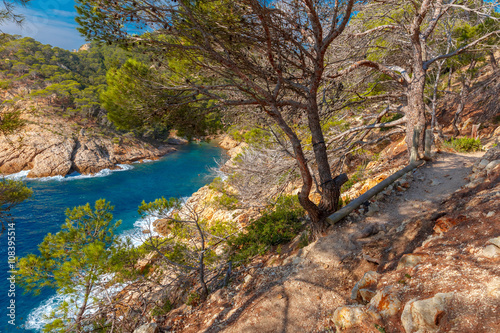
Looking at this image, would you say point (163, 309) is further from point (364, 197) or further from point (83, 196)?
point (83, 196)

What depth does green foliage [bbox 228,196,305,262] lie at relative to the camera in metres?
5.78

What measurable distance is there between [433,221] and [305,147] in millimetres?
3760

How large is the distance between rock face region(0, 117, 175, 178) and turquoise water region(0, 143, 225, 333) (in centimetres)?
139

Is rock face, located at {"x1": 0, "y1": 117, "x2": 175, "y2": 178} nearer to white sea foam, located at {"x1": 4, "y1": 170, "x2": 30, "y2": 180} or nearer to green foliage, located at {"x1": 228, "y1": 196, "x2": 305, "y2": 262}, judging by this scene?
white sea foam, located at {"x1": 4, "y1": 170, "x2": 30, "y2": 180}

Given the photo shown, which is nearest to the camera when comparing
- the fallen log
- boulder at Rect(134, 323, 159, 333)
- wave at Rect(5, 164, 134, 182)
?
boulder at Rect(134, 323, 159, 333)

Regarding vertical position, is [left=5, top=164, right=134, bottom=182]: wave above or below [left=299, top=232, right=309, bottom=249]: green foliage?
above

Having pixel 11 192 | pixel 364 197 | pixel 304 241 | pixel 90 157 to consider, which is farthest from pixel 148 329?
pixel 90 157

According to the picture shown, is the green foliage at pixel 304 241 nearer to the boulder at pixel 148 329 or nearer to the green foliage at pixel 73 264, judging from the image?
the boulder at pixel 148 329

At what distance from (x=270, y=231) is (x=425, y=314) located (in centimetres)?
441

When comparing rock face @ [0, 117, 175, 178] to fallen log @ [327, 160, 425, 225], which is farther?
rock face @ [0, 117, 175, 178]

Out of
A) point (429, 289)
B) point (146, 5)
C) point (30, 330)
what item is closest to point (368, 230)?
point (429, 289)

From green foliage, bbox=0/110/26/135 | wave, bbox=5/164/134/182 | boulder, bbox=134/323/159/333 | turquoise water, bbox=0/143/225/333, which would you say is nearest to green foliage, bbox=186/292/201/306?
boulder, bbox=134/323/159/333

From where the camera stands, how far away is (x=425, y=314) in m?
1.97

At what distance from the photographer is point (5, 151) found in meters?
22.1
